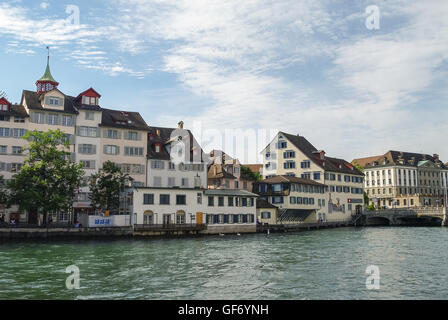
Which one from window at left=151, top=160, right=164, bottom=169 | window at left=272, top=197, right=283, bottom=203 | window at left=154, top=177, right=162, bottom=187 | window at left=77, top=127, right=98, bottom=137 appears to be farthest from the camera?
window at left=272, top=197, right=283, bottom=203

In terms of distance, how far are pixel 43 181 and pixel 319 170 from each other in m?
54.0

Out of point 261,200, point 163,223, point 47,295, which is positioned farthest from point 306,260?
point 261,200

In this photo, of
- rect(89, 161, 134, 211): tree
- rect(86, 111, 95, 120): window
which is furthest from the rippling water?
rect(86, 111, 95, 120): window

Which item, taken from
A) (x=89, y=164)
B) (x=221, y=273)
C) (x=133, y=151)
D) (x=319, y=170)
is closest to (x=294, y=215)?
(x=319, y=170)

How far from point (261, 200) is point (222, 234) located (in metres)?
16.0

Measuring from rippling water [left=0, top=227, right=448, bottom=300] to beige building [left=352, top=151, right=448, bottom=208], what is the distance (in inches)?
3667

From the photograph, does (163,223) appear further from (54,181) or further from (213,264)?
(213,264)

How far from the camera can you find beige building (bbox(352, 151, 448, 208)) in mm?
127062

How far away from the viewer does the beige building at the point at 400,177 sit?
5002 inches

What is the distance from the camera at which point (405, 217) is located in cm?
8994

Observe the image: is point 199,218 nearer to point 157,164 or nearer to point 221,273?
point 157,164

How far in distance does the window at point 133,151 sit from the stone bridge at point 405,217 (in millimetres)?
47650

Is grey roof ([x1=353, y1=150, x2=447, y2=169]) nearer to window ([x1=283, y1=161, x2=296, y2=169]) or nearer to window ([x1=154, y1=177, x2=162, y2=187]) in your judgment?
window ([x1=283, y1=161, x2=296, y2=169])

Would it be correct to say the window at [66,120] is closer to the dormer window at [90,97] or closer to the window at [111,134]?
the dormer window at [90,97]
